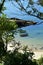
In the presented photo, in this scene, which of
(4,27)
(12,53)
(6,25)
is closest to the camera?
(12,53)

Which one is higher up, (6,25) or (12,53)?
(6,25)

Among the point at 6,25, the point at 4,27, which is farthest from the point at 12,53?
the point at 6,25

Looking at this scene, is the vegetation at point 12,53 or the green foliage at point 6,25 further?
the green foliage at point 6,25

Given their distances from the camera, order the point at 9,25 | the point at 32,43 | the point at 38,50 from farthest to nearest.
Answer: the point at 32,43 → the point at 38,50 → the point at 9,25

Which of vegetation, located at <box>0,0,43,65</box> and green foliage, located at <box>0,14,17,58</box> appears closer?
vegetation, located at <box>0,0,43,65</box>

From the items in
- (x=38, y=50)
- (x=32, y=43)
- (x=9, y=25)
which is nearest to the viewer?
(x=9, y=25)

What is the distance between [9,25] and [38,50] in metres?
12.4

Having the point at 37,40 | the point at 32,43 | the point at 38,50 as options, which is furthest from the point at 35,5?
the point at 37,40

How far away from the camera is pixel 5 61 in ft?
39.2

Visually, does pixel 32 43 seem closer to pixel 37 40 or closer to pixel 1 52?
pixel 37 40

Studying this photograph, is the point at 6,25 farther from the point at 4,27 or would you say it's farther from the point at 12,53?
the point at 12,53

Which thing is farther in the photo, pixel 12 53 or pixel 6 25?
pixel 6 25

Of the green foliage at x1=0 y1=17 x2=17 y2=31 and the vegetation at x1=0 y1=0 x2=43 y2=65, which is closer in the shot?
the vegetation at x1=0 y1=0 x2=43 y2=65

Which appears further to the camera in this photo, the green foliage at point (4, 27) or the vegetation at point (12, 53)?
the green foliage at point (4, 27)
